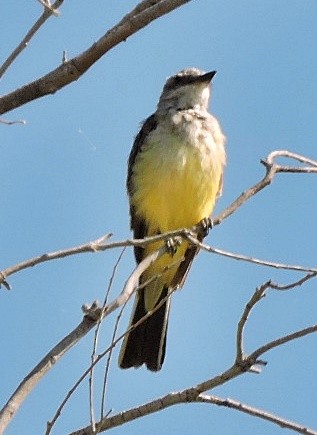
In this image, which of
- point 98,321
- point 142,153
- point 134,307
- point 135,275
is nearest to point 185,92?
point 142,153

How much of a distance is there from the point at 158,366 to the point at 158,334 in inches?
17.2

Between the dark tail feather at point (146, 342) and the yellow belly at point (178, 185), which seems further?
the yellow belly at point (178, 185)

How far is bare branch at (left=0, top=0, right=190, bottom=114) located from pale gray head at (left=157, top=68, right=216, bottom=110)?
3.86m

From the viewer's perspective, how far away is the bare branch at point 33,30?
3.46 m

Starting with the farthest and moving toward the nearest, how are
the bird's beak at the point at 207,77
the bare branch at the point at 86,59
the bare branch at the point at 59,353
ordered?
the bird's beak at the point at 207,77 → the bare branch at the point at 86,59 → the bare branch at the point at 59,353

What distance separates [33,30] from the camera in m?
3.58


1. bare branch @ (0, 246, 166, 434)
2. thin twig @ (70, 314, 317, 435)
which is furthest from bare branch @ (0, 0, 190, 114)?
thin twig @ (70, 314, 317, 435)

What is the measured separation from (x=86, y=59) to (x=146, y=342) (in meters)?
3.45

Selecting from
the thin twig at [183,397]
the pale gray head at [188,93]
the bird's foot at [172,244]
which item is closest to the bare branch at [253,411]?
the thin twig at [183,397]

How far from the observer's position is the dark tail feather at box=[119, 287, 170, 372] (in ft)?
21.6

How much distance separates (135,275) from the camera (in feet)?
12.8

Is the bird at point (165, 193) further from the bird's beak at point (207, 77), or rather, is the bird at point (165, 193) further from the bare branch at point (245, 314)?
the bare branch at point (245, 314)

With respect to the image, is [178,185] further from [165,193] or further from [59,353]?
[59,353]

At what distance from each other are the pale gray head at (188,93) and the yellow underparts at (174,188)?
64cm
